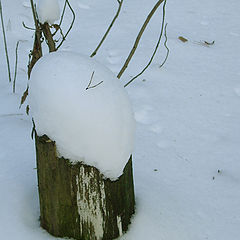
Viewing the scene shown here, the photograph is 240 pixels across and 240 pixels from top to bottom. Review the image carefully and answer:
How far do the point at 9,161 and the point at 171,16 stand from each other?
2.06 metres

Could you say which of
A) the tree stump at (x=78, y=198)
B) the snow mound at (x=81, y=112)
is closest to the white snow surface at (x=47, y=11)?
the snow mound at (x=81, y=112)

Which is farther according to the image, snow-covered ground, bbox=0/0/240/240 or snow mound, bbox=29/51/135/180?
snow-covered ground, bbox=0/0/240/240

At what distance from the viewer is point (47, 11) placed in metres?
1.64

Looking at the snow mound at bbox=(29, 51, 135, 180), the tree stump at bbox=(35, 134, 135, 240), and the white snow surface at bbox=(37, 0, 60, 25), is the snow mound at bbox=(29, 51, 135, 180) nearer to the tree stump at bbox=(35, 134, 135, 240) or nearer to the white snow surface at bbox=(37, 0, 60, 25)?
the tree stump at bbox=(35, 134, 135, 240)

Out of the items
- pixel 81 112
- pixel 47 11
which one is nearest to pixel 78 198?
pixel 81 112

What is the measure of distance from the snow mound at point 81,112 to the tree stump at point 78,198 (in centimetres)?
4

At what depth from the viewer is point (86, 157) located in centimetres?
133

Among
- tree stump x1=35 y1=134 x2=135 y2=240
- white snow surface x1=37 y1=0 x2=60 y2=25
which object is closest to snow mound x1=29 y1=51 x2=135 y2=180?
tree stump x1=35 y1=134 x2=135 y2=240

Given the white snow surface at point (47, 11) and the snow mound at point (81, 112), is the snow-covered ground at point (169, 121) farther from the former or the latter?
the white snow surface at point (47, 11)

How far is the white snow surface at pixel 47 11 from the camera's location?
1.63 m

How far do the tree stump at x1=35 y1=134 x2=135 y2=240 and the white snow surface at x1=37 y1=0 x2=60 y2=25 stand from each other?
513 mm

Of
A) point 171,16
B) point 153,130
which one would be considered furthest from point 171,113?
point 171,16

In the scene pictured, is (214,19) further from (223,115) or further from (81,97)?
(81,97)

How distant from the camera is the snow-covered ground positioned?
5.21 ft
